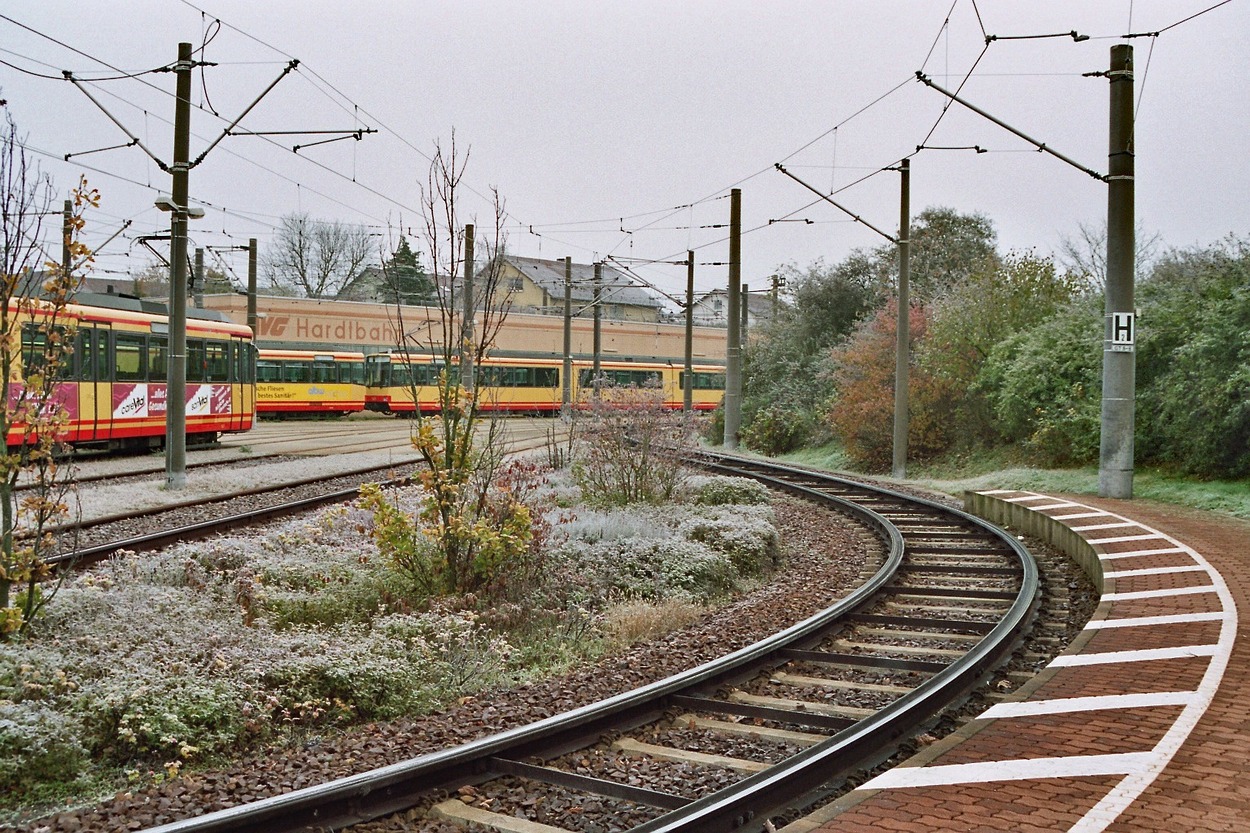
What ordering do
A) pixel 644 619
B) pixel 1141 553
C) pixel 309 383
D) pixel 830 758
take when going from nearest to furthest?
pixel 830 758
pixel 644 619
pixel 1141 553
pixel 309 383

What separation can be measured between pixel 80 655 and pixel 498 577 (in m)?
3.76

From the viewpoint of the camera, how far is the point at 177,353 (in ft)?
58.4

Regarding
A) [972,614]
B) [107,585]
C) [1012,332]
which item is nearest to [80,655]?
[107,585]

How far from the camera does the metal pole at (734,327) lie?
2953cm

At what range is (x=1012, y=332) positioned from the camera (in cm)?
2566

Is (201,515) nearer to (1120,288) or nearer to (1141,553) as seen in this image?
(1141,553)

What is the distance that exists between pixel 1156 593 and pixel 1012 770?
16.7ft

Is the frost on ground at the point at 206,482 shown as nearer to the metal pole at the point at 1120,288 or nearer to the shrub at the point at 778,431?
the metal pole at the point at 1120,288

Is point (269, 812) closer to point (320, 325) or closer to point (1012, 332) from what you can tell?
point (1012, 332)

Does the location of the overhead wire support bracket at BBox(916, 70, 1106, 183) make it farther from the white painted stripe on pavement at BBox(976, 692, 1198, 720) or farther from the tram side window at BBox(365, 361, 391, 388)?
the tram side window at BBox(365, 361, 391, 388)

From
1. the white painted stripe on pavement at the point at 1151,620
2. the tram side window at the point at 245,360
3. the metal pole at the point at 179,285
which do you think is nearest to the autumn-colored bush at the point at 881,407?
the tram side window at the point at 245,360

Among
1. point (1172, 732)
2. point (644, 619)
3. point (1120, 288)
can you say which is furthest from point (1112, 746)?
point (1120, 288)

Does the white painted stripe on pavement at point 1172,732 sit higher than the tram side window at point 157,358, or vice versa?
the tram side window at point 157,358

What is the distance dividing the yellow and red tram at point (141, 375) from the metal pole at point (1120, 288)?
1722 cm
